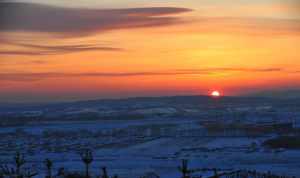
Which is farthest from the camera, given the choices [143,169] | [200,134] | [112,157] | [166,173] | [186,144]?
[200,134]

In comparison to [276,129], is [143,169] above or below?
below

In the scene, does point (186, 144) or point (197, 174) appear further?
point (186, 144)

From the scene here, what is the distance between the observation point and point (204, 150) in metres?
39.9

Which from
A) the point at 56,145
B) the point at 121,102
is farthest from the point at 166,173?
the point at 121,102

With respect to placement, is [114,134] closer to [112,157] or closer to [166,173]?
[112,157]

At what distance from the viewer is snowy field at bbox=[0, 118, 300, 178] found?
30.9m

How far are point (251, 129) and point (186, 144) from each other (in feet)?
51.6

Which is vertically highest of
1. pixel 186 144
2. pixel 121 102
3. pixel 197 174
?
pixel 121 102

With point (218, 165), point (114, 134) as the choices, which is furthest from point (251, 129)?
point (218, 165)

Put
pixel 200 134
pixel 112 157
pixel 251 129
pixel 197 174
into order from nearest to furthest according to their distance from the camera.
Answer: pixel 197 174
pixel 112 157
pixel 200 134
pixel 251 129

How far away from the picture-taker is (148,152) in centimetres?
4022

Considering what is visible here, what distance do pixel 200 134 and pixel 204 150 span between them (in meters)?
15.1

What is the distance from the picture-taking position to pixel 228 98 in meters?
169

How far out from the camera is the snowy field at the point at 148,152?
3088 cm
